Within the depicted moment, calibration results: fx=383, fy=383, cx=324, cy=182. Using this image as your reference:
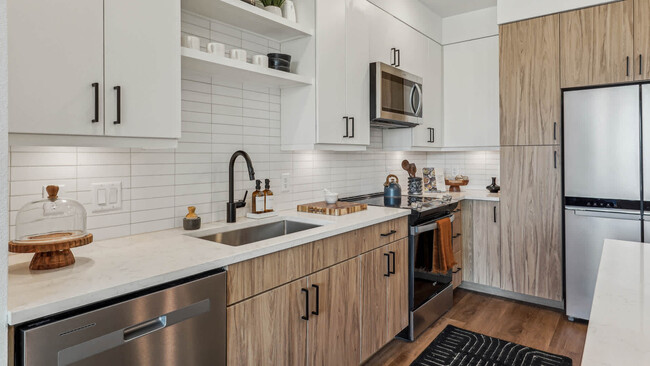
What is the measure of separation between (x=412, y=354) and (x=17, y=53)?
245 cm

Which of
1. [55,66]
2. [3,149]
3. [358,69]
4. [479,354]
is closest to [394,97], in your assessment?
[358,69]

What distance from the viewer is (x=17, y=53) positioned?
1.12 metres

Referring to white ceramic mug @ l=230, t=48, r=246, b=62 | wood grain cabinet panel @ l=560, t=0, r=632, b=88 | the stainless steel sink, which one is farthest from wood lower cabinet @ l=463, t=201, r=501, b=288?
white ceramic mug @ l=230, t=48, r=246, b=62

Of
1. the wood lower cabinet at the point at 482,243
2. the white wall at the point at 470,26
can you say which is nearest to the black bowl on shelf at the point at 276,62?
the wood lower cabinet at the point at 482,243

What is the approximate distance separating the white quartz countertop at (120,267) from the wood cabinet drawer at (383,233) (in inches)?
9.5

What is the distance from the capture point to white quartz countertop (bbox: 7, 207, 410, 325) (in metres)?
0.95

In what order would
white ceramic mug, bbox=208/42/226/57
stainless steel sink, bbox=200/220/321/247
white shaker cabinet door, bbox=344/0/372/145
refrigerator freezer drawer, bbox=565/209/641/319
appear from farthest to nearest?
refrigerator freezer drawer, bbox=565/209/641/319 → white shaker cabinet door, bbox=344/0/372/145 → stainless steel sink, bbox=200/220/321/247 → white ceramic mug, bbox=208/42/226/57

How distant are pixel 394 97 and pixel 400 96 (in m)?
0.09

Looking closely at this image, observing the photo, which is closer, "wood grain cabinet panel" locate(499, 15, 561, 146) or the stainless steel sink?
the stainless steel sink

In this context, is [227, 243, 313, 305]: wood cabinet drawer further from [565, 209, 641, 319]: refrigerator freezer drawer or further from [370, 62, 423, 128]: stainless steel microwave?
[565, 209, 641, 319]: refrigerator freezer drawer

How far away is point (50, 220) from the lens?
49.1 inches

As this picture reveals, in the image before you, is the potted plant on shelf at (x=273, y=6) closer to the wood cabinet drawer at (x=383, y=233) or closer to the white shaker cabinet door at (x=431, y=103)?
the wood cabinet drawer at (x=383, y=233)

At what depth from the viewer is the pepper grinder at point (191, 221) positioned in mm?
1831

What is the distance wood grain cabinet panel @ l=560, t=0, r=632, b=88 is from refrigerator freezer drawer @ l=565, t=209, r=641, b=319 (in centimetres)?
98
